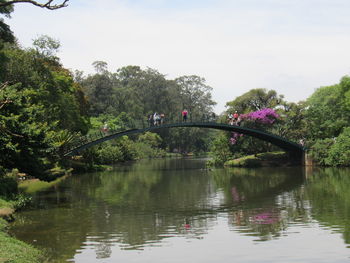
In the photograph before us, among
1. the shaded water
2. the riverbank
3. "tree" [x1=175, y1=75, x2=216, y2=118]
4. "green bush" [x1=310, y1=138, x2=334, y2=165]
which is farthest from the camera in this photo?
"tree" [x1=175, y1=75, x2=216, y2=118]

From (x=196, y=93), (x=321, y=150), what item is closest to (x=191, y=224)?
(x=321, y=150)

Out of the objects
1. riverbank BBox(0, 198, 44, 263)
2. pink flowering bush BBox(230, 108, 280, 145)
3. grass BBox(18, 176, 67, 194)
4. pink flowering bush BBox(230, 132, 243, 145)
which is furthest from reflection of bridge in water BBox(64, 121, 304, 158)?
riverbank BBox(0, 198, 44, 263)

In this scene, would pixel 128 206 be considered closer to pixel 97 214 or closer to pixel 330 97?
pixel 97 214

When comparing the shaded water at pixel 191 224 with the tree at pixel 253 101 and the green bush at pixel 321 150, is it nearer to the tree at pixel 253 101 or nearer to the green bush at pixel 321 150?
the green bush at pixel 321 150

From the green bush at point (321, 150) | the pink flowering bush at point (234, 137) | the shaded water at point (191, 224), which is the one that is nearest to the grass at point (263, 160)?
the pink flowering bush at point (234, 137)

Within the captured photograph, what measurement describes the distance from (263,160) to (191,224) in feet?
116

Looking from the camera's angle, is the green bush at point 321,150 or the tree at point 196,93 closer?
the green bush at point 321,150

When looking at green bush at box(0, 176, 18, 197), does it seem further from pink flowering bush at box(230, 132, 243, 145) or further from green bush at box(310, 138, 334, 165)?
pink flowering bush at box(230, 132, 243, 145)

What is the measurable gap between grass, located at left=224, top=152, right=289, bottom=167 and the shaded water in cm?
2184

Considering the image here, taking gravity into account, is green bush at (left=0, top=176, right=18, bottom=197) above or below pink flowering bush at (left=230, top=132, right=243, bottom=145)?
below

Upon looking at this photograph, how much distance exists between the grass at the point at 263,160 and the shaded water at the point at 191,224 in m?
21.8

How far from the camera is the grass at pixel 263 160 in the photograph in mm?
52000

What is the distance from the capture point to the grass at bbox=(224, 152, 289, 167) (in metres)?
52.0

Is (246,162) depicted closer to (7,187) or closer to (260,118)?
(260,118)
